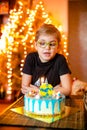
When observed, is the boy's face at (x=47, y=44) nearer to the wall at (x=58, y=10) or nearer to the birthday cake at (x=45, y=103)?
the birthday cake at (x=45, y=103)

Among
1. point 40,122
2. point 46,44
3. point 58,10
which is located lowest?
point 40,122

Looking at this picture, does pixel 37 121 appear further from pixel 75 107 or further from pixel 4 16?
pixel 4 16

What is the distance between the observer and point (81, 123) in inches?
Result: 39.6

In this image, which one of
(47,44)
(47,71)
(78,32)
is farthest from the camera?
(78,32)

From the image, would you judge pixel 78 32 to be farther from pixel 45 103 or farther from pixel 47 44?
pixel 45 103

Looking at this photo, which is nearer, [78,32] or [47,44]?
[47,44]

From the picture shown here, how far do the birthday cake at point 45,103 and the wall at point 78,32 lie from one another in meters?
4.31

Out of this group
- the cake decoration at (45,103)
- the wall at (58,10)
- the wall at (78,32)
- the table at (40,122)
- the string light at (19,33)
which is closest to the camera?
the table at (40,122)

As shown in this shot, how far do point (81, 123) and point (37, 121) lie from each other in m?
0.18

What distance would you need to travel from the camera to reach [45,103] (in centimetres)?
110

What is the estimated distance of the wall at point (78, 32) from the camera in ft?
17.8

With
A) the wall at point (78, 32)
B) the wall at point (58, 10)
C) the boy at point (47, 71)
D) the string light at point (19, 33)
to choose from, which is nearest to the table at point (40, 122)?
the boy at point (47, 71)

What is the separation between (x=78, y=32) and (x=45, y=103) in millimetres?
4504

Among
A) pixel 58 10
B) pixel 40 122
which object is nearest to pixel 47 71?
pixel 40 122
